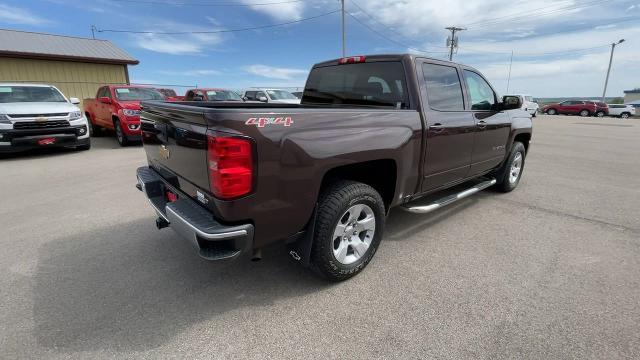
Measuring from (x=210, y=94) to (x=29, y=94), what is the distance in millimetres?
5680

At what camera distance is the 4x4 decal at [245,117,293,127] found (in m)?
2.07

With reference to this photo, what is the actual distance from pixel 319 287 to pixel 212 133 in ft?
5.10

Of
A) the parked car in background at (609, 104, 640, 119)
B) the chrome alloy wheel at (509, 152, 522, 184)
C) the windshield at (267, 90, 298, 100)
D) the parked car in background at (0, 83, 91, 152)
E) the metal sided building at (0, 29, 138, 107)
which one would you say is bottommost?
the parked car in background at (609, 104, 640, 119)

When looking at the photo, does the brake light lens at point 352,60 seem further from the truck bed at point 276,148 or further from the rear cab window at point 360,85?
the truck bed at point 276,148

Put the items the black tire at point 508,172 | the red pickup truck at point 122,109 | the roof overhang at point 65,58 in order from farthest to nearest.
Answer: the roof overhang at point 65,58 → the red pickup truck at point 122,109 → the black tire at point 508,172

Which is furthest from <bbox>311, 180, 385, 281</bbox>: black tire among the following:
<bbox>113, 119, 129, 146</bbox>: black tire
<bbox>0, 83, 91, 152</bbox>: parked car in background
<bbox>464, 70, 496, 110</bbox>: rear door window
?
<bbox>113, 119, 129, 146</bbox>: black tire

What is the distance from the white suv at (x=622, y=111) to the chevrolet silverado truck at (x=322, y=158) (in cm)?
3801

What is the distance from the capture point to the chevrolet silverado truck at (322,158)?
212 cm

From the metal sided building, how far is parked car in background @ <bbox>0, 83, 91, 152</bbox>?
927 cm

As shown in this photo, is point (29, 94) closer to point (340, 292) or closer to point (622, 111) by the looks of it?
point (340, 292)

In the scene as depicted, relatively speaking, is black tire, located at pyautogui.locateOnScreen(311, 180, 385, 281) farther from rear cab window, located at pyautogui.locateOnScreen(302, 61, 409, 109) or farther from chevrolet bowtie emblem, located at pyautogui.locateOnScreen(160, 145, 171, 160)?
chevrolet bowtie emblem, located at pyautogui.locateOnScreen(160, 145, 171, 160)

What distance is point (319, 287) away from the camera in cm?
283

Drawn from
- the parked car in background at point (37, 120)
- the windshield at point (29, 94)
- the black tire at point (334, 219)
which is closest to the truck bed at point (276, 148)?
the black tire at point (334, 219)

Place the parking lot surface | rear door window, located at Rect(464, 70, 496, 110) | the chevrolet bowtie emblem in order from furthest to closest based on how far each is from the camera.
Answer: rear door window, located at Rect(464, 70, 496, 110) → the chevrolet bowtie emblem → the parking lot surface
